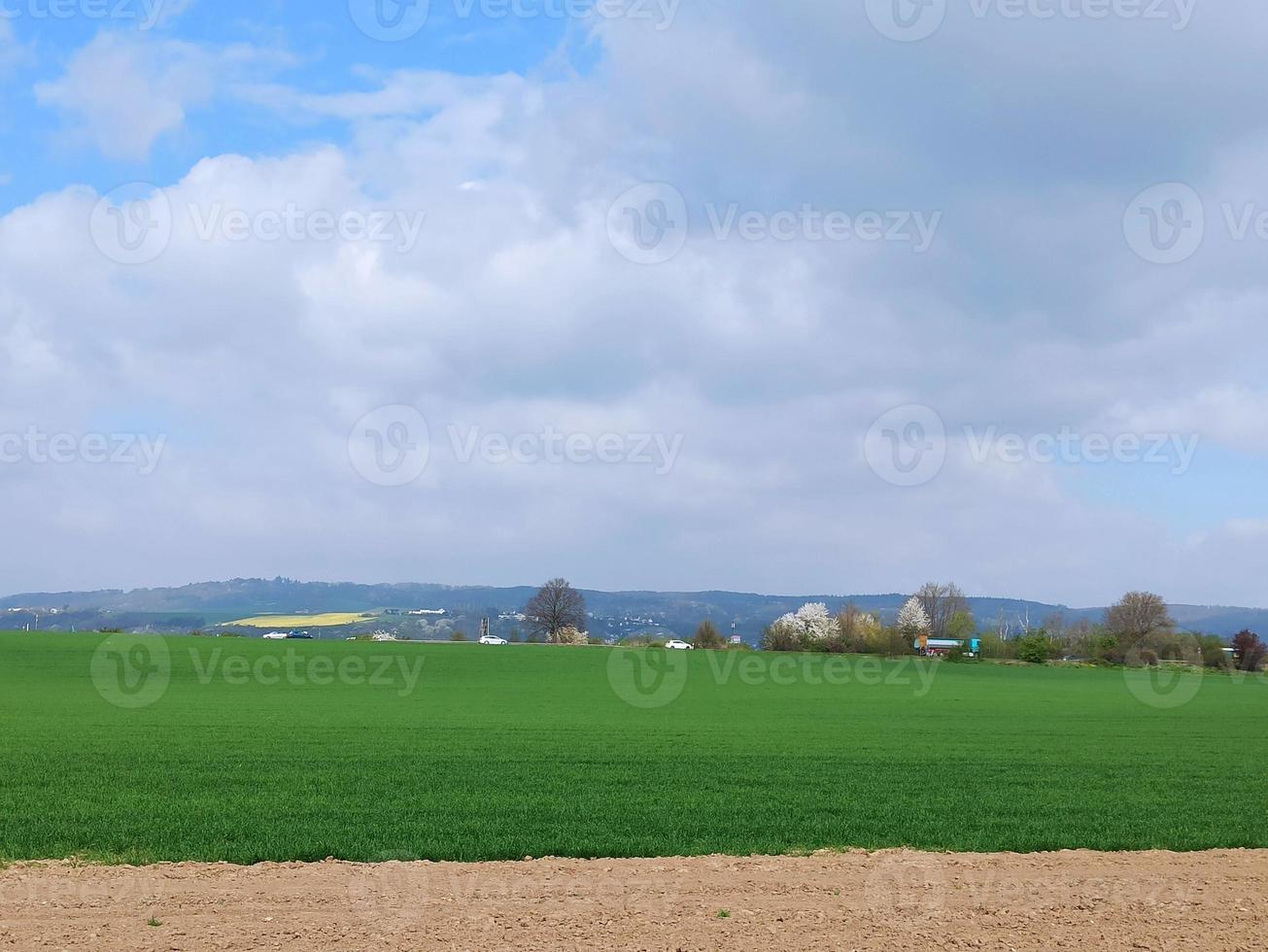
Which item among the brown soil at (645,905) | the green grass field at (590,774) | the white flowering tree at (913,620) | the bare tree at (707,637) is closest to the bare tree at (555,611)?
the bare tree at (707,637)

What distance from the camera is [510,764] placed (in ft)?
81.6

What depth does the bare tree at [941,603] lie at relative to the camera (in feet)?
610

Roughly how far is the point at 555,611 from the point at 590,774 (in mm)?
132465

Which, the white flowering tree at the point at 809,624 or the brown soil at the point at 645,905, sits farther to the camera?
the white flowering tree at the point at 809,624

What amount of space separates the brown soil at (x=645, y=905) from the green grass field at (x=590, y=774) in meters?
1.24

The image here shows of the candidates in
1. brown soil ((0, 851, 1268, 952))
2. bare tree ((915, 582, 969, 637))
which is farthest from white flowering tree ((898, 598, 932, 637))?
brown soil ((0, 851, 1268, 952))

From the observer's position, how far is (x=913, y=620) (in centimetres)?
16700

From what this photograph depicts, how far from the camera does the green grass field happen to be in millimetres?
16203

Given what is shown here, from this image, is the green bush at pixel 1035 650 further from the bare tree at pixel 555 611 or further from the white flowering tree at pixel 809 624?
the bare tree at pixel 555 611

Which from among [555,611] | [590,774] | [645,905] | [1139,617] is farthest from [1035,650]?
[645,905]

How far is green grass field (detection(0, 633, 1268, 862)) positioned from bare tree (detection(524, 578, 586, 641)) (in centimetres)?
9619

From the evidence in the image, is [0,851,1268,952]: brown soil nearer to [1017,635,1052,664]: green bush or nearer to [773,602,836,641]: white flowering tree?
[1017,635,1052,664]: green bush

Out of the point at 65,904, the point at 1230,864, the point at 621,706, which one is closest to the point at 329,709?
the point at 621,706

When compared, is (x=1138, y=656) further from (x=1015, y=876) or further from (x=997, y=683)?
(x=1015, y=876)
